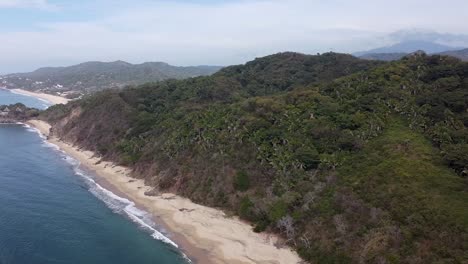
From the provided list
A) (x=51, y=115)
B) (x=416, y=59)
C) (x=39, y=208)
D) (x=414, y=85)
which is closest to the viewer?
(x=39, y=208)

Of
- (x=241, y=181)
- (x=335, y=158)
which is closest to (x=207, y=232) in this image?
(x=241, y=181)

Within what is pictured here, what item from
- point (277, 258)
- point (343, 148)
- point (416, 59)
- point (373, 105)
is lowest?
point (277, 258)

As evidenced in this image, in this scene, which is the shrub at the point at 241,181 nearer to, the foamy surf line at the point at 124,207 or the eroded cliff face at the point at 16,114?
the foamy surf line at the point at 124,207

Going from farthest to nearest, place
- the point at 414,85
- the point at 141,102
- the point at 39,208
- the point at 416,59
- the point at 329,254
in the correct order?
the point at 141,102 → the point at 416,59 → the point at 414,85 → the point at 39,208 → the point at 329,254

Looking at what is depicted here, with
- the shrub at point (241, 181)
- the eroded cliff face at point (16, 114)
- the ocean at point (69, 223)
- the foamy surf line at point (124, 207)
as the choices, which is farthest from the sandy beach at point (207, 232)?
the eroded cliff face at point (16, 114)

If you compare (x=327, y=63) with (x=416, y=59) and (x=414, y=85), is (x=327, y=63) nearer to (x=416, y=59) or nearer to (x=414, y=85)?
(x=416, y=59)

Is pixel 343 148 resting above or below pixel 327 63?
below

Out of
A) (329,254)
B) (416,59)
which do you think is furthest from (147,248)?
(416,59)
